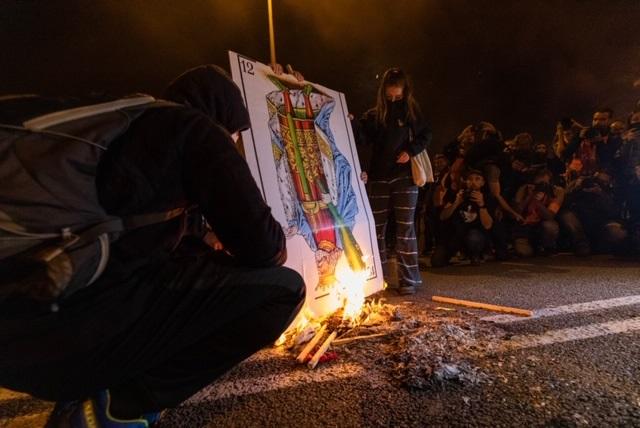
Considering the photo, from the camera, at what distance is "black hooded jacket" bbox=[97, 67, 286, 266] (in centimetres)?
122

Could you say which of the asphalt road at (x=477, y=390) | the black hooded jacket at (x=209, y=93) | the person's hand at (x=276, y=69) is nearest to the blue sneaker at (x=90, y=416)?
the asphalt road at (x=477, y=390)

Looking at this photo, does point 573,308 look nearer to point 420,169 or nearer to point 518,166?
point 420,169

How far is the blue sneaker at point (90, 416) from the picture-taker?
1.43m

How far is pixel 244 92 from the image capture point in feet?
9.77

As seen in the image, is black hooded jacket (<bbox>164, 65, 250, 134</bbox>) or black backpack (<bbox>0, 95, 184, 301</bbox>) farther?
black hooded jacket (<bbox>164, 65, 250, 134</bbox>)

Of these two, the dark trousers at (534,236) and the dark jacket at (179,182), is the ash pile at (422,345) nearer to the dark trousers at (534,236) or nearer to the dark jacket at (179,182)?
the dark jacket at (179,182)

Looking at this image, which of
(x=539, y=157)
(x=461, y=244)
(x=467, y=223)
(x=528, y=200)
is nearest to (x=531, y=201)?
(x=528, y=200)

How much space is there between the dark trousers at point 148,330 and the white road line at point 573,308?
1994mm

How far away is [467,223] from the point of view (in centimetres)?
551

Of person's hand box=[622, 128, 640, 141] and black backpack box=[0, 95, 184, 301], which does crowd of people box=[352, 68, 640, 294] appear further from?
black backpack box=[0, 95, 184, 301]

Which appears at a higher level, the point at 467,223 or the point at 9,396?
the point at 467,223

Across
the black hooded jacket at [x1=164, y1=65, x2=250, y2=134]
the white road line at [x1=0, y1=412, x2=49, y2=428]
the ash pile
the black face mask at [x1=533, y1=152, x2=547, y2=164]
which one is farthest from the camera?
the white road line at [x1=0, y1=412, x2=49, y2=428]

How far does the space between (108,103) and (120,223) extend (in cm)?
39

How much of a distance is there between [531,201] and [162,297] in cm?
591
